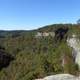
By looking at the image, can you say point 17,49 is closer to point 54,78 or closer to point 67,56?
point 67,56

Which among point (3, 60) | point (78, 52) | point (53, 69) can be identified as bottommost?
point (3, 60)

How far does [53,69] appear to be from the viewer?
2269 centimetres

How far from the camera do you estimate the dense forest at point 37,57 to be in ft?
68.7

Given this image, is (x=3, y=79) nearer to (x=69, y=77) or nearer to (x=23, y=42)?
(x=69, y=77)

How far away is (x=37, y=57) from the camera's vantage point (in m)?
33.7

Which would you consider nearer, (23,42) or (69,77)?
(69,77)

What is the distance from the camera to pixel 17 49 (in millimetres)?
85125

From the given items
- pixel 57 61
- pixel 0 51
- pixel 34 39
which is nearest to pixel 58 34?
pixel 34 39

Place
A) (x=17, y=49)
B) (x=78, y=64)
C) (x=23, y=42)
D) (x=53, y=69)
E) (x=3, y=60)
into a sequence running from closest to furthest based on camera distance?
1. (x=78, y=64)
2. (x=53, y=69)
3. (x=3, y=60)
4. (x=17, y=49)
5. (x=23, y=42)

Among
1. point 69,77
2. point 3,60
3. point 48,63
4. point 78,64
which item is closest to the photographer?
point 69,77

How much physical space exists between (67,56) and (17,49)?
6087 cm

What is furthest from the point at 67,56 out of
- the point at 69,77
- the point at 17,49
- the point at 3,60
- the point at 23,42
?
the point at 23,42

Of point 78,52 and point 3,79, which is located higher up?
point 78,52

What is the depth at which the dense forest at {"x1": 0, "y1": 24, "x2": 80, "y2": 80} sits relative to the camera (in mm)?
20953
